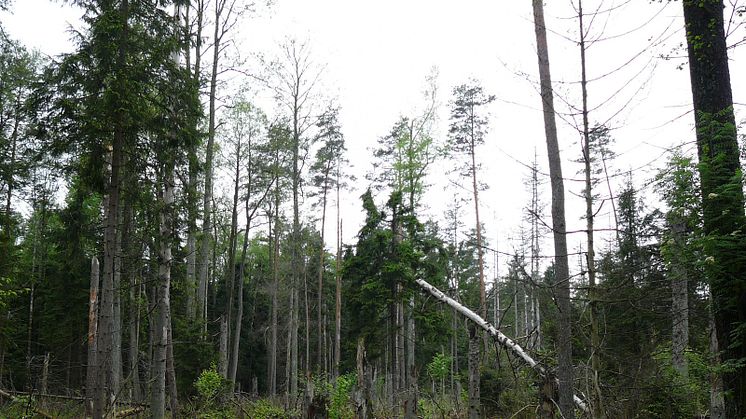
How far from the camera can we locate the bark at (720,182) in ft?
16.6

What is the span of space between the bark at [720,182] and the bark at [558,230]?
1535mm

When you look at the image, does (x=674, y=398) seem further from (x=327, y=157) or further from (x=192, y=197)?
(x=327, y=157)

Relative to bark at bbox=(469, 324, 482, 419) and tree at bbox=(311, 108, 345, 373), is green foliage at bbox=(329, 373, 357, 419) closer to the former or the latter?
bark at bbox=(469, 324, 482, 419)

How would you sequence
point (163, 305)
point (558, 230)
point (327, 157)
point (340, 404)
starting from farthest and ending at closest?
point (327, 157)
point (340, 404)
point (163, 305)
point (558, 230)

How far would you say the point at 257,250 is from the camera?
36875mm

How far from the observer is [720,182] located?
5.42 meters

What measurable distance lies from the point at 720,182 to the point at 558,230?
70.9 inches

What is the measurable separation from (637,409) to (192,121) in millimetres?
9963

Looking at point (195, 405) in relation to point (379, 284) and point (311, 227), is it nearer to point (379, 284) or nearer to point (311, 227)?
point (379, 284)

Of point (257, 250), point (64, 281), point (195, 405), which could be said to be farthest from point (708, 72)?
point (257, 250)

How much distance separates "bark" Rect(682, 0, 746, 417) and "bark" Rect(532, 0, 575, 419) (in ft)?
5.03

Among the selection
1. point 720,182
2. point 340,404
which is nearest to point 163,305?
point 340,404

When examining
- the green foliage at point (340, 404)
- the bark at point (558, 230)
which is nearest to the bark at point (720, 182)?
the bark at point (558, 230)

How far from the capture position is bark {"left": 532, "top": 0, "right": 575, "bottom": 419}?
6.21m
